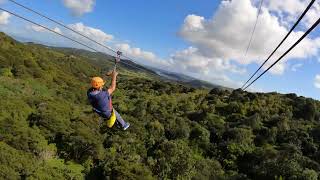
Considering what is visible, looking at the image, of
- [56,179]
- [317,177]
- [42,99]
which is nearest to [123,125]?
[56,179]

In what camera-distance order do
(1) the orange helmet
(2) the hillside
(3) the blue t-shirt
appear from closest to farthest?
(1) the orange helmet, (3) the blue t-shirt, (2) the hillside

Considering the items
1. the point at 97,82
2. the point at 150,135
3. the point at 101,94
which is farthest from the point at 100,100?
the point at 150,135

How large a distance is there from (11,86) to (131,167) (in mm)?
31015

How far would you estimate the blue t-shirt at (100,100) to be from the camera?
33.7 ft

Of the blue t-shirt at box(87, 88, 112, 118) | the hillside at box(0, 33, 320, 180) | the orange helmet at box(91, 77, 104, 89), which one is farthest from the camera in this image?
the hillside at box(0, 33, 320, 180)

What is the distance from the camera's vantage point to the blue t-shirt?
404 inches

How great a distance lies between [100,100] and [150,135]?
45.6 meters

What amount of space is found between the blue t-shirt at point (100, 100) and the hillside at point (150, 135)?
26.6 meters

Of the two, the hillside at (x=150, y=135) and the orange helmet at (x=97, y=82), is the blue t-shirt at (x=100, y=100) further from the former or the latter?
the hillside at (x=150, y=135)

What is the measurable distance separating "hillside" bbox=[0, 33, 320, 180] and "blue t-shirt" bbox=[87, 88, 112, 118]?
26.6 m

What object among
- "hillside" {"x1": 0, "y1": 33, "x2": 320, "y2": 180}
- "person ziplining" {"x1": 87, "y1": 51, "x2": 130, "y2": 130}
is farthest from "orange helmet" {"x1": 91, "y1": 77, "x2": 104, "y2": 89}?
"hillside" {"x1": 0, "y1": 33, "x2": 320, "y2": 180}

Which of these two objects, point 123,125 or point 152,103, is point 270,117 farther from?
point 123,125

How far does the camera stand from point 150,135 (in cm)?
5562

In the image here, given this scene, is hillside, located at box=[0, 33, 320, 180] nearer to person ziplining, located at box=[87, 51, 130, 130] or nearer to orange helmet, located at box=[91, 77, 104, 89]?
person ziplining, located at box=[87, 51, 130, 130]
